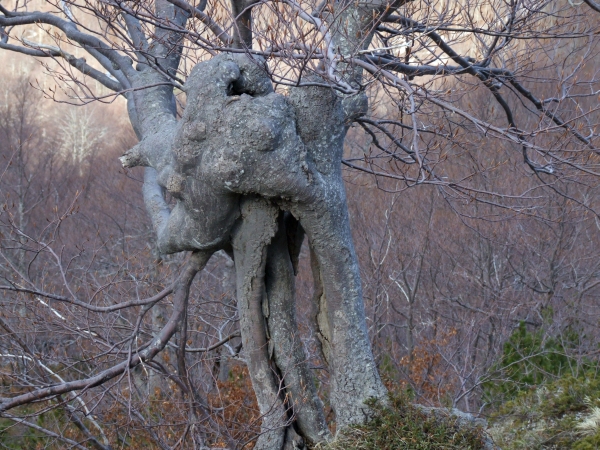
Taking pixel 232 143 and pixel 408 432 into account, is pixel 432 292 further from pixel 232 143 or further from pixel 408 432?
pixel 232 143

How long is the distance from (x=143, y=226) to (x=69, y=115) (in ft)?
45.2

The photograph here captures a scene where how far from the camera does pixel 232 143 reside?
12.3 feet

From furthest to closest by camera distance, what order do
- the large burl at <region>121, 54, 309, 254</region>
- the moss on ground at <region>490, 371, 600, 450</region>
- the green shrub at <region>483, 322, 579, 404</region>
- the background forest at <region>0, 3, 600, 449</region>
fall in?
the green shrub at <region>483, 322, 579, 404</region>, the background forest at <region>0, 3, 600, 449</region>, the moss on ground at <region>490, 371, 600, 450</region>, the large burl at <region>121, 54, 309, 254</region>

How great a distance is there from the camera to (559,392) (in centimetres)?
562

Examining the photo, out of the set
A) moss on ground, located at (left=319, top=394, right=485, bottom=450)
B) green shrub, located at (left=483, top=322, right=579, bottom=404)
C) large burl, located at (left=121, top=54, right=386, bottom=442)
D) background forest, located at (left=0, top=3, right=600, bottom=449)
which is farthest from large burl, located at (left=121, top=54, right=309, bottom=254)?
green shrub, located at (left=483, top=322, right=579, bottom=404)

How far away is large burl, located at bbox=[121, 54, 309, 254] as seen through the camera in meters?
3.76

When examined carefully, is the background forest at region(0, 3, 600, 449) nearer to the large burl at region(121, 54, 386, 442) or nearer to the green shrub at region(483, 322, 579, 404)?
the green shrub at region(483, 322, 579, 404)

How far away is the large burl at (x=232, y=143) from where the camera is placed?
12.3 ft

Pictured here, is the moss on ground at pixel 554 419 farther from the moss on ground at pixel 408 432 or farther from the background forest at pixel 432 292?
the moss on ground at pixel 408 432

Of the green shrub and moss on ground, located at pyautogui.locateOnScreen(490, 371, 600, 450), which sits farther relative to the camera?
the green shrub

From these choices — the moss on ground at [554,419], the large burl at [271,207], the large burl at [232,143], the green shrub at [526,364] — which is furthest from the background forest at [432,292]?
the large burl at [232,143]

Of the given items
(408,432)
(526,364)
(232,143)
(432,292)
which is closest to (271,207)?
(232,143)

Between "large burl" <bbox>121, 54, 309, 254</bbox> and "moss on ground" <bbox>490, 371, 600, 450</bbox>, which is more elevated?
"large burl" <bbox>121, 54, 309, 254</bbox>

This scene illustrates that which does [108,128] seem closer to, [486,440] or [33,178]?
[33,178]
